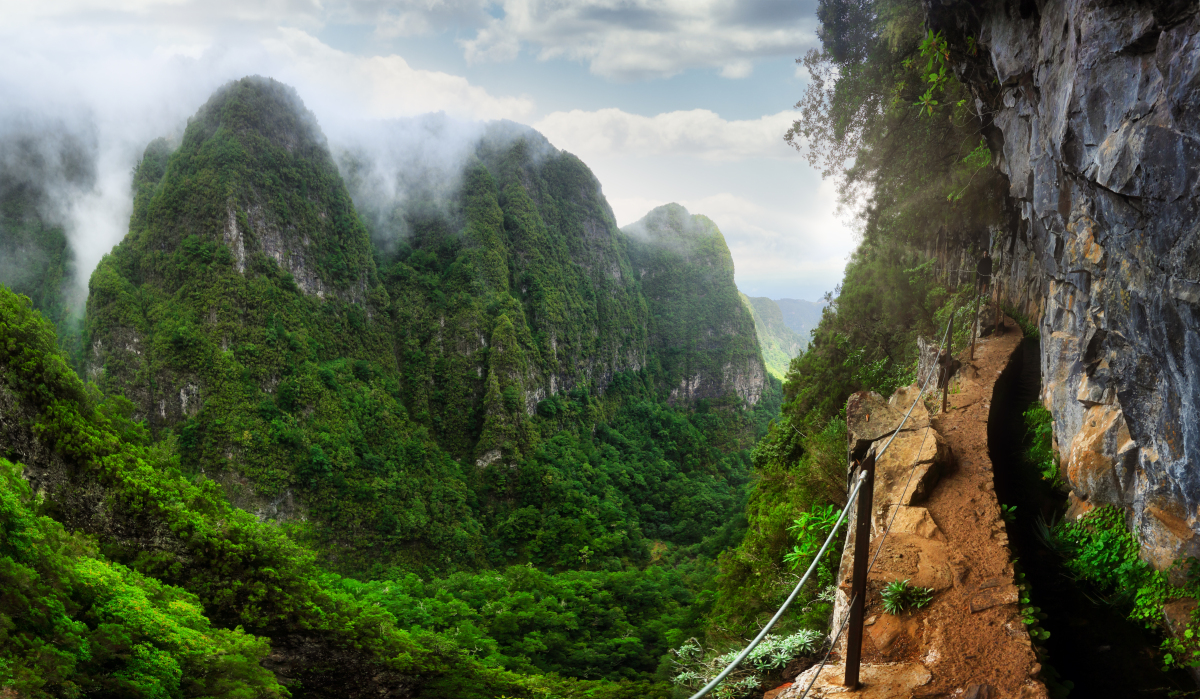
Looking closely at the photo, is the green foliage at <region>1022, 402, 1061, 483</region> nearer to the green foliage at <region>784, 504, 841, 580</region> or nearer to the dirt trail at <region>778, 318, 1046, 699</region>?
the dirt trail at <region>778, 318, 1046, 699</region>

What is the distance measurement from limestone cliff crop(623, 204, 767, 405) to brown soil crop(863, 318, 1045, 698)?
62.9 metres

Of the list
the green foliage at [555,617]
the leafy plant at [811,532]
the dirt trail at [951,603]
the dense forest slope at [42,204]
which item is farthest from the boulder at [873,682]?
the dense forest slope at [42,204]

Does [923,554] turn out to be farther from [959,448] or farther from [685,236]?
[685,236]

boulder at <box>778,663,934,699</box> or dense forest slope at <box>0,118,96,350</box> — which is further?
dense forest slope at <box>0,118,96,350</box>

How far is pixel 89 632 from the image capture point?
6.56 meters

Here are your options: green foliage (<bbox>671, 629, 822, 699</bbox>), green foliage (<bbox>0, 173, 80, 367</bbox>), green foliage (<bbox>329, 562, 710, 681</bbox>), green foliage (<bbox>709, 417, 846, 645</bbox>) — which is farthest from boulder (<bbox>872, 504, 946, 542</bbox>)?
green foliage (<bbox>0, 173, 80, 367</bbox>)

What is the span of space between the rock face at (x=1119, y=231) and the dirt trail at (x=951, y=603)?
107 cm

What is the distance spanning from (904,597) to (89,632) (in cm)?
903

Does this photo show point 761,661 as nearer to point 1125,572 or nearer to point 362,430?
point 1125,572

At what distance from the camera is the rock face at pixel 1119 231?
3.70m

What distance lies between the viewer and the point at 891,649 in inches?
161

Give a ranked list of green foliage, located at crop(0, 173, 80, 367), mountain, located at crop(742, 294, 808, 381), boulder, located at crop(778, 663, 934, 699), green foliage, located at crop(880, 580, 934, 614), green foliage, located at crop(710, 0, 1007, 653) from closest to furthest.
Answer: boulder, located at crop(778, 663, 934, 699) < green foliage, located at crop(880, 580, 934, 614) < green foliage, located at crop(710, 0, 1007, 653) < green foliage, located at crop(0, 173, 80, 367) < mountain, located at crop(742, 294, 808, 381)

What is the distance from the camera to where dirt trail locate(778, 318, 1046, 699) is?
365cm

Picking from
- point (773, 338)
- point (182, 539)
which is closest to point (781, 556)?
point (182, 539)
